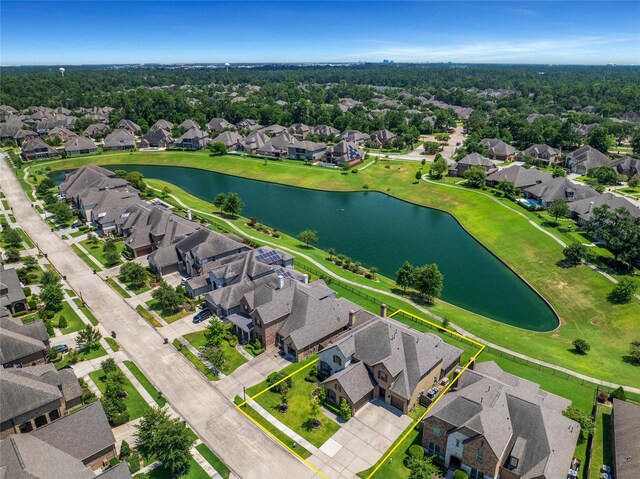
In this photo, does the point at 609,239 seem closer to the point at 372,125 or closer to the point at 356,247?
the point at 356,247

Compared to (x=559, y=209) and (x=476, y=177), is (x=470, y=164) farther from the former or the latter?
(x=559, y=209)

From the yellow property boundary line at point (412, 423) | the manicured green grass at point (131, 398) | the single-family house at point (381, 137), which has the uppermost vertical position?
the single-family house at point (381, 137)

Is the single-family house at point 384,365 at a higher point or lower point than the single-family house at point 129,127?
lower

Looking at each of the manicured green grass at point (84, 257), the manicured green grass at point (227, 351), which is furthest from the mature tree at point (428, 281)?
the manicured green grass at point (84, 257)

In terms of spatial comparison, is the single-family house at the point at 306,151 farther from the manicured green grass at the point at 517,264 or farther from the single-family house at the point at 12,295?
the single-family house at the point at 12,295

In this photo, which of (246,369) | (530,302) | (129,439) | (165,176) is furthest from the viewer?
(165,176)

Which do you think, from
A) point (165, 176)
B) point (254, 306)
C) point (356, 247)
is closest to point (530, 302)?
point (356, 247)

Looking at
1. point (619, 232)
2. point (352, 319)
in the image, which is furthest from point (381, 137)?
point (352, 319)
